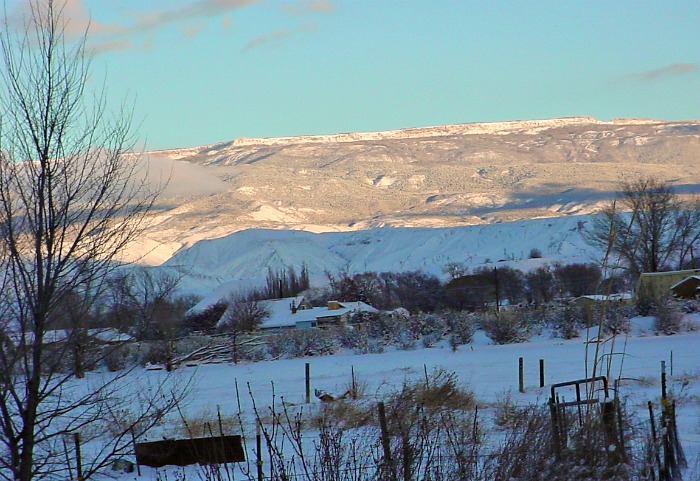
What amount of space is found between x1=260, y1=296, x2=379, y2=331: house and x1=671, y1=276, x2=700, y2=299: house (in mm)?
23300

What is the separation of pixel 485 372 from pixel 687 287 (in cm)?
2881

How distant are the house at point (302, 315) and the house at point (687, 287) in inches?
917

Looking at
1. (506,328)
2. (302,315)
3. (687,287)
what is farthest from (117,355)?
(302,315)

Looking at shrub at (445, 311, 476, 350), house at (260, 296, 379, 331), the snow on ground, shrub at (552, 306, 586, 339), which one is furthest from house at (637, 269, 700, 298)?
house at (260, 296, 379, 331)

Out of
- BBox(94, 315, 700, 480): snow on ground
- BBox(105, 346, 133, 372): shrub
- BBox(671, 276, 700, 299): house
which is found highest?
BBox(105, 346, 133, 372): shrub

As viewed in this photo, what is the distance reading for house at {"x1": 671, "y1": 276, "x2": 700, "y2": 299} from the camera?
5559cm

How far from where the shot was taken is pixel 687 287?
56.0 metres

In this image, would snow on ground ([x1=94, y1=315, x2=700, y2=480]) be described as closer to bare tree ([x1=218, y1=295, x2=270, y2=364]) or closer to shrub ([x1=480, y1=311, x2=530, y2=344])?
shrub ([x1=480, y1=311, x2=530, y2=344])

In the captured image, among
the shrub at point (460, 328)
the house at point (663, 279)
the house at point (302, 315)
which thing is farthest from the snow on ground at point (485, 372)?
the house at point (302, 315)

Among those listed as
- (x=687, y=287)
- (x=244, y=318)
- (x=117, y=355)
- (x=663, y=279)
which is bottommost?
(x=687, y=287)

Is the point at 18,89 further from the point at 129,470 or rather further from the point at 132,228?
the point at 129,470

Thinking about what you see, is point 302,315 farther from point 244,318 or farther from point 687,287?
point 687,287

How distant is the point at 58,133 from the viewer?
317 inches

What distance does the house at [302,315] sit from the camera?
Result: 70.4 m
